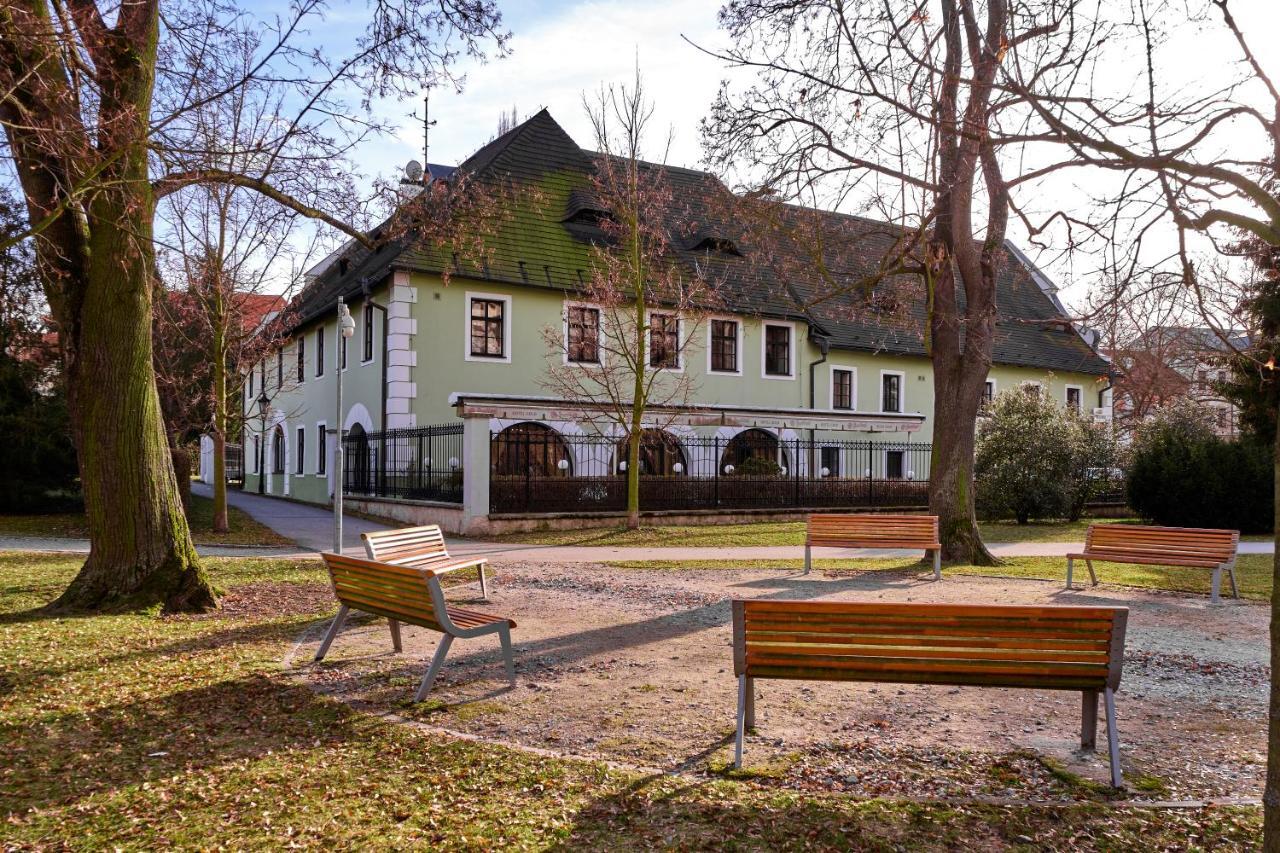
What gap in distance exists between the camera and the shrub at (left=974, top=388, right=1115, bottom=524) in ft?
80.2

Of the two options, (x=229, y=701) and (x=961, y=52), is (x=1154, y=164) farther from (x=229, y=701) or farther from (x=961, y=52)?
(x=961, y=52)

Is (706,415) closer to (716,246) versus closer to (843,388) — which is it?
(716,246)

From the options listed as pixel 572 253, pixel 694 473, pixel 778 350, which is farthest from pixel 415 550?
pixel 778 350

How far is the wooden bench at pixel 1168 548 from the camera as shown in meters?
11.1

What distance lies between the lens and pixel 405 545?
388 inches

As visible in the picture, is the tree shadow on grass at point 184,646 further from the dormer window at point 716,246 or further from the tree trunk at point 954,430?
the dormer window at point 716,246

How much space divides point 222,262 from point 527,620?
12470 millimetres

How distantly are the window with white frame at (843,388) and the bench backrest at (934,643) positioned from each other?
27021 millimetres

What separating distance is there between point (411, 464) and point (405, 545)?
41.2 feet

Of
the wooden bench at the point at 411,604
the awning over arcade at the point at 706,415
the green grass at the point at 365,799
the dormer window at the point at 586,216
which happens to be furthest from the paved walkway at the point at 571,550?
the dormer window at the point at 586,216

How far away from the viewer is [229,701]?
238 inches

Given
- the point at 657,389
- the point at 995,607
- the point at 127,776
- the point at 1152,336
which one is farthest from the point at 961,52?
the point at 657,389

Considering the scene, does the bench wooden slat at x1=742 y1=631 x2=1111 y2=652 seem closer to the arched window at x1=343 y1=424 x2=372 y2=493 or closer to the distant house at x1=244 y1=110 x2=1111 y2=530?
the distant house at x1=244 y1=110 x2=1111 y2=530

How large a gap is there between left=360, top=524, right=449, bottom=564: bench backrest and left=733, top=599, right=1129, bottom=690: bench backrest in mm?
4746
